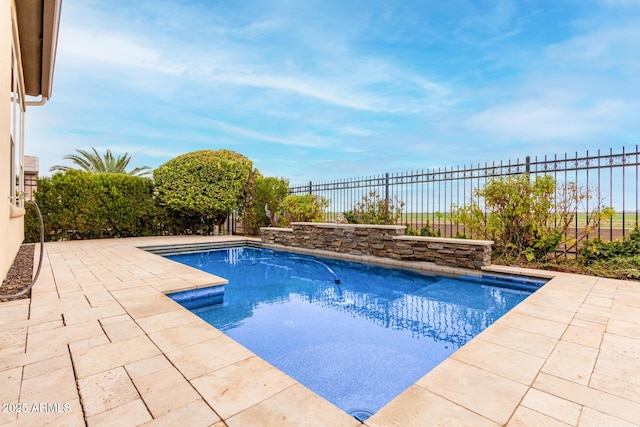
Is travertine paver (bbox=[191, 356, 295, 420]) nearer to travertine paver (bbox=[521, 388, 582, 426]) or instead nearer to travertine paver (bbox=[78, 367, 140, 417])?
travertine paver (bbox=[78, 367, 140, 417])

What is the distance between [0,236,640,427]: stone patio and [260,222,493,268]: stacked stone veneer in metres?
2.29

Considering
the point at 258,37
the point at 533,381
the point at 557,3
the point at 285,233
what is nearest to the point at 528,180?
the point at 557,3

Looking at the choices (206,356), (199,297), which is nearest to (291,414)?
(206,356)

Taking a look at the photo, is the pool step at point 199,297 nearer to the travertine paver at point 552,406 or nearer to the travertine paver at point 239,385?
the travertine paver at point 239,385

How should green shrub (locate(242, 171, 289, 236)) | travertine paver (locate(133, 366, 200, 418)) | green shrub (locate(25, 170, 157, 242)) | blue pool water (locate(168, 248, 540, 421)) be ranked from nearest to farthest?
travertine paver (locate(133, 366, 200, 418))
blue pool water (locate(168, 248, 540, 421))
green shrub (locate(25, 170, 157, 242))
green shrub (locate(242, 171, 289, 236))

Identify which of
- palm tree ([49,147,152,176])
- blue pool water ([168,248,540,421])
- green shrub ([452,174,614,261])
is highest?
palm tree ([49,147,152,176])

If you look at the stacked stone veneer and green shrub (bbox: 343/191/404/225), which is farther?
green shrub (bbox: 343/191/404/225)

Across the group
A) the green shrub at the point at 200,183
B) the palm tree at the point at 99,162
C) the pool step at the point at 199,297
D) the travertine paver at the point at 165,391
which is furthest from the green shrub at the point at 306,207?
the palm tree at the point at 99,162

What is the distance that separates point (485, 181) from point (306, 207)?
4987 mm

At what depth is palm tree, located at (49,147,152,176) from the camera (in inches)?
585

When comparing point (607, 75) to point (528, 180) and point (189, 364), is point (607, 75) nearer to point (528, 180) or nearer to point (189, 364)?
point (528, 180)

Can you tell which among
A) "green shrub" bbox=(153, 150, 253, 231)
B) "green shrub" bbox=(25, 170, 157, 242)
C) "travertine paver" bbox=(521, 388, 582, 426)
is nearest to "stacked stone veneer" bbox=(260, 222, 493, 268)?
"green shrub" bbox=(153, 150, 253, 231)

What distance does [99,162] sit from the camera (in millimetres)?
15164

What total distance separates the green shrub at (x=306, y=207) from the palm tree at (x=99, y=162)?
9653 millimetres
